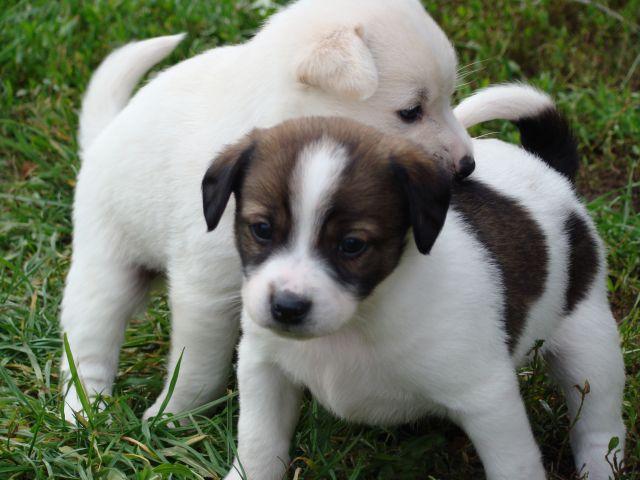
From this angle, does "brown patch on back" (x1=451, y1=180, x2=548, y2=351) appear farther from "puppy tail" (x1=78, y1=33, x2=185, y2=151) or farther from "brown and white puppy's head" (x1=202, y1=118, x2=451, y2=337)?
"puppy tail" (x1=78, y1=33, x2=185, y2=151)

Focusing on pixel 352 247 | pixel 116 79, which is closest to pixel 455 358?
pixel 352 247

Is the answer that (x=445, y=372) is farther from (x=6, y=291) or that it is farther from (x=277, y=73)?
(x=6, y=291)

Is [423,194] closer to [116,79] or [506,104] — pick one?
[506,104]

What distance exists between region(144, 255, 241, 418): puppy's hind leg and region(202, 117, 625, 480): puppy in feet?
1.62

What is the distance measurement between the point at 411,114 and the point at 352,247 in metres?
1.09

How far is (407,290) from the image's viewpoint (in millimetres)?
3602

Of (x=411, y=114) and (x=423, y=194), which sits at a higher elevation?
(x=423, y=194)

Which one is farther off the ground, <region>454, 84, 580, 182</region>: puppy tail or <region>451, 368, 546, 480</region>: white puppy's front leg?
<region>454, 84, 580, 182</region>: puppy tail

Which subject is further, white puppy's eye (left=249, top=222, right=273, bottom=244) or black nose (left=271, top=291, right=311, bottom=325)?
white puppy's eye (left=249, top=222, right=273, bottom=244)

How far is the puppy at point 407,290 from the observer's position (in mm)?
3270

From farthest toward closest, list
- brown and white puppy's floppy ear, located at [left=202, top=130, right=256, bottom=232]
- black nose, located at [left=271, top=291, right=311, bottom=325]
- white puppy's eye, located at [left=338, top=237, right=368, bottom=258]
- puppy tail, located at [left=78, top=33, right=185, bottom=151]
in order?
1. puppy tail, located at [left=78, top=33, right=185, bottom=151]
2. brown and white puppy's floppy ear, located at [left=202, top=130, right=256, bottom=232]
3. white puppy's eye, located at [left=338, top=237, right=368, bottom=258]
4. black nose, located at [left=271, top=291, right=311, bottom=325]

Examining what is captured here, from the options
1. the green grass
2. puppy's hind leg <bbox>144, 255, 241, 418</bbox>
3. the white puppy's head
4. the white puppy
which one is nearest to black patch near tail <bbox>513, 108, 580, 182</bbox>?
the white puppy

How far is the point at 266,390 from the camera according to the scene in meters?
3.96

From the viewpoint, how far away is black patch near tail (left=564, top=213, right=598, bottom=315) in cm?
433
